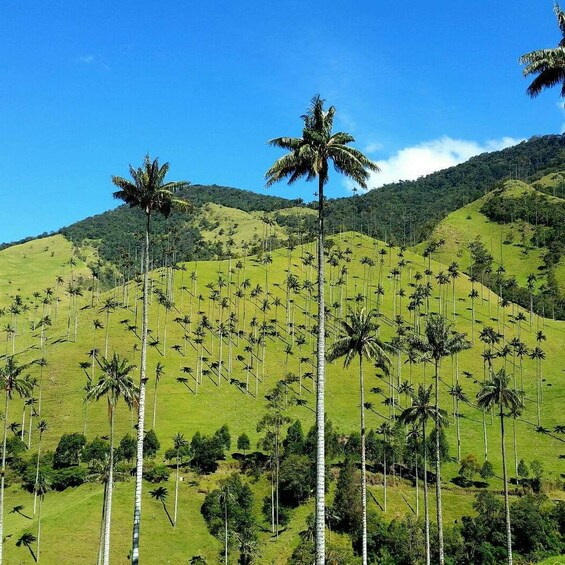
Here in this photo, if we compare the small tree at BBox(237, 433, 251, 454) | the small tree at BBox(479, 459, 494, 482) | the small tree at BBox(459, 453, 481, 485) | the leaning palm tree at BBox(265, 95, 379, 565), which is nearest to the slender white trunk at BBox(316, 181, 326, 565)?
the leaning palm tree at BBox(265, 95, 379, 565)

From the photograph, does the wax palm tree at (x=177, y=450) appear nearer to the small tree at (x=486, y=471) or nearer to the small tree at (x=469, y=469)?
the small tree at (x=469, y=469)

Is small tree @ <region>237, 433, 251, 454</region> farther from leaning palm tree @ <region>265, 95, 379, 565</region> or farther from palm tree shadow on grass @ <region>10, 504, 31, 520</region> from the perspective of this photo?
leaning palm tree @ <region>265, 95, 379, 565</region>

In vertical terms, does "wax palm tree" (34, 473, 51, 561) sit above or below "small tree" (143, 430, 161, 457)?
below

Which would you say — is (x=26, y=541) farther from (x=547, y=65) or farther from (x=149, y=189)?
(x=547, y=65)

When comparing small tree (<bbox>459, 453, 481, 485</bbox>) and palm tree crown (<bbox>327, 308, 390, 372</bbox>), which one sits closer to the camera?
palm tree crown (<bbox>327, 308, 390, 372</bbox>)

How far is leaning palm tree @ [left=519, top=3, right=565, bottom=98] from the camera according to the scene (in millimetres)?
30250

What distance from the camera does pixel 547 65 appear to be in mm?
30609

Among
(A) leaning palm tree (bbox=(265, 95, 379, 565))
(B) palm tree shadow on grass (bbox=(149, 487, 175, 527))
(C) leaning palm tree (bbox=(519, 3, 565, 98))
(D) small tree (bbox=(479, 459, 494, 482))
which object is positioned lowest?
(B) palm tree shadow on grass (bbox=(149, 487, 175, 527))

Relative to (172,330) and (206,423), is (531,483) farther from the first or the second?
(172,330)

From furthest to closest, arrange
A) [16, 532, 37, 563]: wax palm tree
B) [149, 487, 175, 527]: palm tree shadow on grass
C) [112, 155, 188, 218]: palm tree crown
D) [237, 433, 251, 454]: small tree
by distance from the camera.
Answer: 1. [237, 433, 251, 454]: small tree
2. [149, 487, 175, 527]: palm tree shadow on grass
3. [16, 532, 37, 563]: wax palm tree
4. [112, 155, 188, 218]: palm tree crown

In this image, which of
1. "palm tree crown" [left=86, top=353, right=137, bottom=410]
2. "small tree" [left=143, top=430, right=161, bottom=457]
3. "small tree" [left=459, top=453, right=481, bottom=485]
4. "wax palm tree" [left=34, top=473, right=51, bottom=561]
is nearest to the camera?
"palm tree crown" [left=86, top=353, right=137, bottom=410]

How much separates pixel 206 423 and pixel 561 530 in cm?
8080


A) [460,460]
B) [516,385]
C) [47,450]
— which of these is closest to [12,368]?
[47,450]

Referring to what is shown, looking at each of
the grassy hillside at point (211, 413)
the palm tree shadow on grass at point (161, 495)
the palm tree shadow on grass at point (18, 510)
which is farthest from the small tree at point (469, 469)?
the palm tree shadow on grass at point (18, 510)
